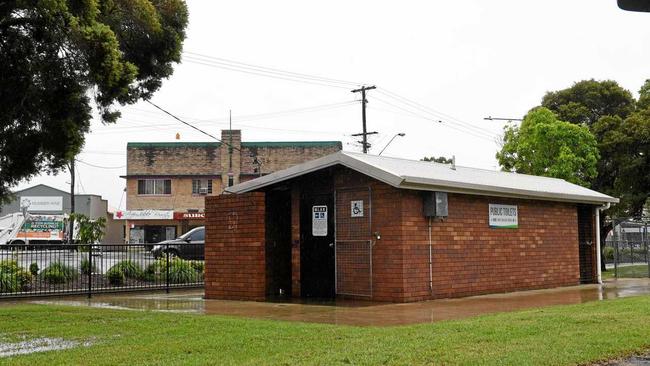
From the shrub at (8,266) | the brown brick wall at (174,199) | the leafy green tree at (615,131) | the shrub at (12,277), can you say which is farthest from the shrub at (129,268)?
the brown brick wall at (174,199)

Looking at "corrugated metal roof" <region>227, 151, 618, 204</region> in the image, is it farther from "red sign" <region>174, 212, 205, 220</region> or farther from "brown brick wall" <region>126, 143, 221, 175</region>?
"brown brick wall" <region>126, 143, 221, 175</region>

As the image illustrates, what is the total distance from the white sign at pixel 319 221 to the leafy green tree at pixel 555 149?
16267mm

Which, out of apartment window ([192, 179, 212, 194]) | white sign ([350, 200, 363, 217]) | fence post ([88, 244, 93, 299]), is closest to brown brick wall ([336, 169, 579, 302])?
white sign ([350, 200, 363, 217])

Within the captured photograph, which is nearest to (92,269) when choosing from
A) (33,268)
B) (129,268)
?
(129,268)

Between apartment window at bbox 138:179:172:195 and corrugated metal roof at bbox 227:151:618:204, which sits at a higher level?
apartment window at bbox 138:179:172:195

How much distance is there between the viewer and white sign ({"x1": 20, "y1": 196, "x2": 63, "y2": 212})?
6712 centimetres

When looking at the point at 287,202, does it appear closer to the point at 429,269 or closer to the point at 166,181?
the point at 429,269

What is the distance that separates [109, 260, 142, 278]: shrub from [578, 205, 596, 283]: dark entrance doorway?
12.0 meters

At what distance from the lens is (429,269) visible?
14758 mm

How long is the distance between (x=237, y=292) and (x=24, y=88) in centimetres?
634

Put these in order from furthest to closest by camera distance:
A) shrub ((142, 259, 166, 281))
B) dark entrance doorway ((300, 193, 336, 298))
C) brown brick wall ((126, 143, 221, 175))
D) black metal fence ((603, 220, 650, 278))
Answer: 1. brown brick wall ((126, 143, 221, 175))
2. black metal fence ((603, 220, 650, 278))
3. shrub ((142, 259, 166, 281))
4. dark entrance doorway ((300, 193, 336, 298))

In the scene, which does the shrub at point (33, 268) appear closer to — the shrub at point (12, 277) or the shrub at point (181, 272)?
the shrub at point (12, 277)

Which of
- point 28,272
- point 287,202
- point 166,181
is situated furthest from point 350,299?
point 166,181

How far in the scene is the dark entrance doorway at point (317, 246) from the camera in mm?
15375
